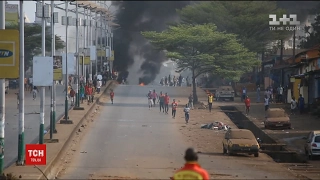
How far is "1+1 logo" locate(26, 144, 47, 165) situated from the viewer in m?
20.1

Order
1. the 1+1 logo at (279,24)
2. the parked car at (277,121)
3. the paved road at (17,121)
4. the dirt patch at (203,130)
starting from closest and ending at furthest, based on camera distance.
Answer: the paved road at (17,121), the dirt patch at (203,130), the parked car at (277,121), the 1+1 logo at (279,24)

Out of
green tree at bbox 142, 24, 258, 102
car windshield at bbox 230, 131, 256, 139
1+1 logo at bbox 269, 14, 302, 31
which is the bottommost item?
car windshield at bbox 230, 131, 256, 139

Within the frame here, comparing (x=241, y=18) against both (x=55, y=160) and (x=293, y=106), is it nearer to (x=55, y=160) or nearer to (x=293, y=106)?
(x=293, y=106)

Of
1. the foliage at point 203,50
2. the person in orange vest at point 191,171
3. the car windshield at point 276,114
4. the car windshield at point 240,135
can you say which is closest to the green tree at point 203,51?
the foliage at point 203,50

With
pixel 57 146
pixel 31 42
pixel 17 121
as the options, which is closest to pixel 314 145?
pixel 57 146

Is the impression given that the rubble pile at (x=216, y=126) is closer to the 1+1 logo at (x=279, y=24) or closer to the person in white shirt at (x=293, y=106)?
the person in white shirt at (x=293, y=106)

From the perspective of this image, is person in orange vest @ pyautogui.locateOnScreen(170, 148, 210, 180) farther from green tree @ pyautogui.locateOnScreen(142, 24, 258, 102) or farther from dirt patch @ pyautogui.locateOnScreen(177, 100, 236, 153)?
green tree @ pyautogui.locateOnScreen(142, 24, 258, 102)

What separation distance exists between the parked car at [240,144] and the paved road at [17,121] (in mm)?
8538

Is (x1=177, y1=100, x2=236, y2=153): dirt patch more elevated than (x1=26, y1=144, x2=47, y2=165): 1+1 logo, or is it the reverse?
(x1=26, y1=144, x2=47, y2=165): 1+1 logo

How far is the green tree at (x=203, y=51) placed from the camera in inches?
2347

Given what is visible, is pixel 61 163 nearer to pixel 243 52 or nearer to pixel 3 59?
pixel 3 59

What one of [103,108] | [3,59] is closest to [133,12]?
[103,108]

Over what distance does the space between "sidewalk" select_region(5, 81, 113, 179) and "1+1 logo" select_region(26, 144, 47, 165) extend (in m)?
0.35

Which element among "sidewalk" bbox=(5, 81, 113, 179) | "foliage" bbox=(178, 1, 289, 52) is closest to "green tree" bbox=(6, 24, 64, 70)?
"foliage" bbox=(178, 1, 289, 52)
